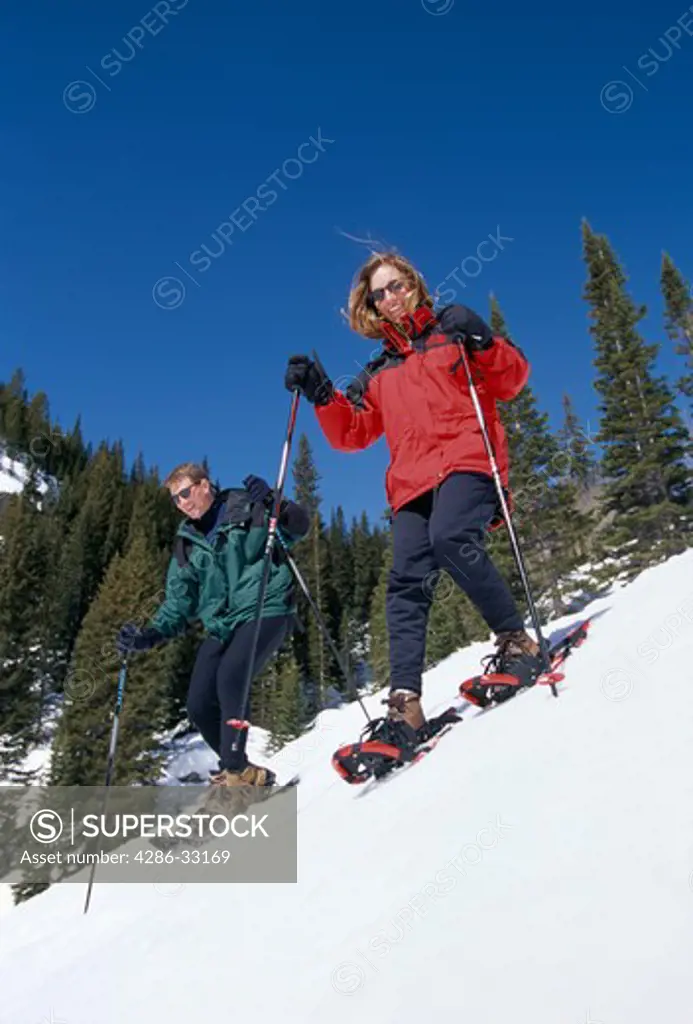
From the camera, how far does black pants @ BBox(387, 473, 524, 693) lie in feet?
12.0

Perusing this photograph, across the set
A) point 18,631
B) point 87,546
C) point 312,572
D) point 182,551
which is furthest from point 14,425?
point 182,551

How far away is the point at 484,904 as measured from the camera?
5.36ft

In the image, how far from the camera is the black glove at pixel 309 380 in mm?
4180

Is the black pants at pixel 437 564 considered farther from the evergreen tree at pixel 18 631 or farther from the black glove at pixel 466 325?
the evergreen tree at pixel 18 631

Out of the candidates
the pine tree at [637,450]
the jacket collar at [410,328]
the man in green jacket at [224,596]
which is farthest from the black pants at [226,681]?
the pine tree at [637,450]

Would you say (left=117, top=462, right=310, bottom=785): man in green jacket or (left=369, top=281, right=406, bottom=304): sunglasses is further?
(left=117, top=462, right=310, bottom=785): man in green jacket

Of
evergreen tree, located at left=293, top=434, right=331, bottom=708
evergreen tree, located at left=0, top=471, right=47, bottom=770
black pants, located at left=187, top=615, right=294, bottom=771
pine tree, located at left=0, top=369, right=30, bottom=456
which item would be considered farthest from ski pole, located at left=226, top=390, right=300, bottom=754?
pine tree, located at left=0, top=369, right=30, bottom=456

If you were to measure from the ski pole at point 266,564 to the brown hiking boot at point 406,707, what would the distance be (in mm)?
996

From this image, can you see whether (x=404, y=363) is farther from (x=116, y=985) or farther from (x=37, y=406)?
(x=37, y=406)

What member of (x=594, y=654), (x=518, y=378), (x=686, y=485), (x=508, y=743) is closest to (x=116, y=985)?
(x=508, y=743)

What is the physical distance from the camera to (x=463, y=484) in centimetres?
377

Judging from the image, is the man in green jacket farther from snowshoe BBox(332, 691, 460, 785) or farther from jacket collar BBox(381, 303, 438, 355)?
jacket collar BBox(381, 303, 438, 355)

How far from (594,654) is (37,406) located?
115 meters

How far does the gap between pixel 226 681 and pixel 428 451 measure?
225 centimetres
